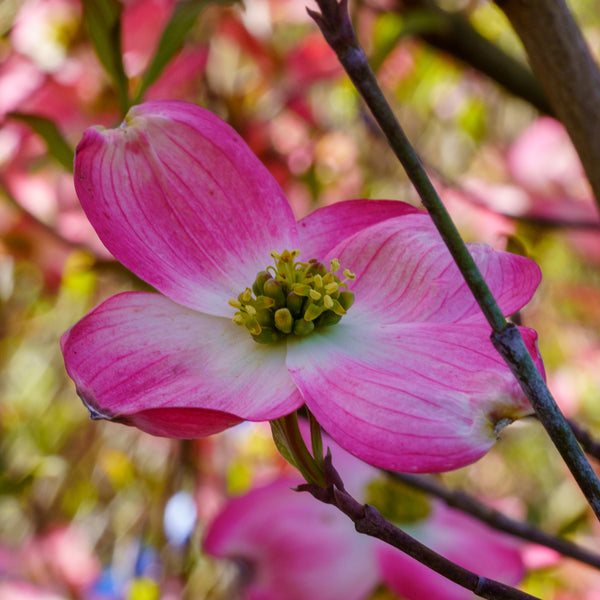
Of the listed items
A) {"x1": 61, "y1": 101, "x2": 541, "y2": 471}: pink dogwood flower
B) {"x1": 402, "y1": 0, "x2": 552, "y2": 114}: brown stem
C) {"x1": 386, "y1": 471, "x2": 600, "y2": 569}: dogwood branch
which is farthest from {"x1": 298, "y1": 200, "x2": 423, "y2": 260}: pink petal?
{"x1": 402, "y1": 0, "x2": 552, "y2": 114}: brown stem

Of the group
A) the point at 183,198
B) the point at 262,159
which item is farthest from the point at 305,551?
the point at 262,159

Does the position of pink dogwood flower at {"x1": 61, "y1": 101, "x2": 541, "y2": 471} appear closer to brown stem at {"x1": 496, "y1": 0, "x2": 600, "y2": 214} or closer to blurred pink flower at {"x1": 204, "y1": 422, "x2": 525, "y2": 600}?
brown stem at {"x1": 496, "y1": 0, "x2": 600, "y2": 214}

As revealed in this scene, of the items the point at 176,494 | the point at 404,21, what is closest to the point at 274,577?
the point at 176,494

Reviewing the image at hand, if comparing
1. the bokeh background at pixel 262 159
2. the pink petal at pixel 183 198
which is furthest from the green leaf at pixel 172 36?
the pink petal at pixel 183 198

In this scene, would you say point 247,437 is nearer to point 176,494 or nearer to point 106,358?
point 176,494

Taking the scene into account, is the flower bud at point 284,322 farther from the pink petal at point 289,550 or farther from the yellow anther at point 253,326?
the pink petal at point 289,550

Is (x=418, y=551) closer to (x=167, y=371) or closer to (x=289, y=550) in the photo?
(x=167, y=371)
